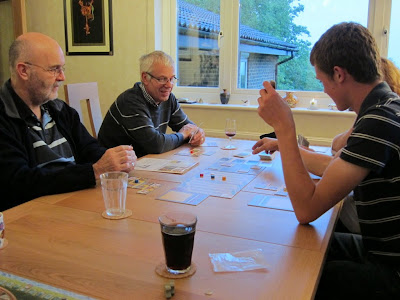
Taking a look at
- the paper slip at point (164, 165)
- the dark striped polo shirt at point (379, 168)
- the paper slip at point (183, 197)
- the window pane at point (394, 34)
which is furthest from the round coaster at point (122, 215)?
the window pane at point (394, 34)

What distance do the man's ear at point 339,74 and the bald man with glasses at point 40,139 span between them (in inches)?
34.3

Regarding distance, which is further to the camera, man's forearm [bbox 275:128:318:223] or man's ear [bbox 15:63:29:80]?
man's ear [bbox 15:63:29:80]

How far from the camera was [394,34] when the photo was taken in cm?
321

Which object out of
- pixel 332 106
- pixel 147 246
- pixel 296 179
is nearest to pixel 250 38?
pixel 332 106

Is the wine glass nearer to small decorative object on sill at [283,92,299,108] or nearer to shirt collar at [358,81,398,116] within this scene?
shirt collar at [358,81,398,116]

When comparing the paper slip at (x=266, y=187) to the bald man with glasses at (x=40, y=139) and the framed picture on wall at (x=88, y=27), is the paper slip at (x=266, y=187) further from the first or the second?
the framed picture on wall at (x=88, y=27)

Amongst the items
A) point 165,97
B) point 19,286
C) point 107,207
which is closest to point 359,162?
point 107,207

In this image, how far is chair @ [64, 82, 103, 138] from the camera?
2822mm

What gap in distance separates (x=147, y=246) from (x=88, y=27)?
3.38 m

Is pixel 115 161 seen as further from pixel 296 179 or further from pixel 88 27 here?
pixel 88 27

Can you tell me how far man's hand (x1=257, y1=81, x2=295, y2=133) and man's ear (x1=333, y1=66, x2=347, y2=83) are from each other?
18 cm

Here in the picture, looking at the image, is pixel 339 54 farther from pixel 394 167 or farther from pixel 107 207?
pixel 107 207

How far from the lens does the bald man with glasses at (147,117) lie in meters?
2.29

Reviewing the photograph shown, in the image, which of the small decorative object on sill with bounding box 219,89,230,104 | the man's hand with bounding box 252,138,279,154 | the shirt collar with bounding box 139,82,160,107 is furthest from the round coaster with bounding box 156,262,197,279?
the small decorative object on sill with bounding box 219,89,230,104
